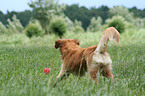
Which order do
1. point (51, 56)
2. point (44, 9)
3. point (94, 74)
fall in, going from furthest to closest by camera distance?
1. point (44, 9)
2. point (51, 56)
3. point (94, 74)

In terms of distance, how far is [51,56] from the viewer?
6422mm

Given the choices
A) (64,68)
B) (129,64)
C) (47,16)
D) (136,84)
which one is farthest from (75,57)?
(47,16)

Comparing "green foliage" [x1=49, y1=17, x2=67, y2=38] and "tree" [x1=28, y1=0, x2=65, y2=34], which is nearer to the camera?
"green foliage" [x1=49, y1=17, x2=67, y2=38]

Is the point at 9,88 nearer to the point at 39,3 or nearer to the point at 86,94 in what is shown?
the point at 86,94

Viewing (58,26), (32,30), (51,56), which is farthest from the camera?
(32,30)

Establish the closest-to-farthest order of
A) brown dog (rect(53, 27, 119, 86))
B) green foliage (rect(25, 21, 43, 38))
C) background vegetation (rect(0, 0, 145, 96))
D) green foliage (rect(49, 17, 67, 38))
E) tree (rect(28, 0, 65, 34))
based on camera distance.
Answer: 1. background vegetation (rect(0, 0, 145, 96))
2. brown dog (rect(53, 27, 119, 86))
3. green foliage (rect(49, 17, 67, 38))
4. green foliage (rect(25, 21, 43, 38))
5. tree (rect(28, 0, 65, 34))

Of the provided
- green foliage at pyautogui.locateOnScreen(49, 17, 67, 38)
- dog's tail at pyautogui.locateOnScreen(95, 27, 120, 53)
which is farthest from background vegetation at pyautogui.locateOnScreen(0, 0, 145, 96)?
dog's tail at pyautogui.locateOnScreen(95, 27, 120, 53)

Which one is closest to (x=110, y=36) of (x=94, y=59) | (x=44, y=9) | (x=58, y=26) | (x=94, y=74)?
(x=94, y=59)

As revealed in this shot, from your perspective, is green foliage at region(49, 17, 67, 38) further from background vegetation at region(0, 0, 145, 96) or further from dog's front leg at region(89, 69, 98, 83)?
dog's front leg at region(89, 69, 98, 83)

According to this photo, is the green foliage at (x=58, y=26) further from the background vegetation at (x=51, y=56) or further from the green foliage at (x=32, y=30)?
the green foliage at (x=32, y=30)

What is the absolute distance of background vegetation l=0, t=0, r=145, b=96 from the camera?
270 centimetres

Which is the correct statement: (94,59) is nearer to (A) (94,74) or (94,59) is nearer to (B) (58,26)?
(A) (94,74)

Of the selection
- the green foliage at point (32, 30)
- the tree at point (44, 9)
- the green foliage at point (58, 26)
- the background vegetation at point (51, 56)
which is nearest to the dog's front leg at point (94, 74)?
the background vegetation at point (51, 56)

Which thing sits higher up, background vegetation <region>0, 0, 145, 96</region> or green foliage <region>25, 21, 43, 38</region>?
green foliage <region>25, 21, 43, 38</region>
